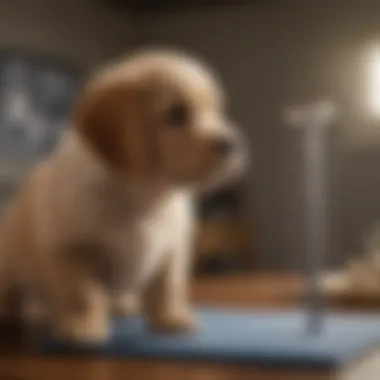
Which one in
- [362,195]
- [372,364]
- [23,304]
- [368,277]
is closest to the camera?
[372,364]

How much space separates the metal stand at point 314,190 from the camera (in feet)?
2.47

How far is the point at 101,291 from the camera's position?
2.33 ft

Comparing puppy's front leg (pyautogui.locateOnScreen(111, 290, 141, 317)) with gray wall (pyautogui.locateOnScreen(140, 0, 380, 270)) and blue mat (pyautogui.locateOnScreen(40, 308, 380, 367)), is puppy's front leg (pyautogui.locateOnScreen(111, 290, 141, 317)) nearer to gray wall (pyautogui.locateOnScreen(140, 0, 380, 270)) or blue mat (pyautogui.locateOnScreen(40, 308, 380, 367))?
blue mat (pyautogui.locateOnScreen(40, 308, 380, 367))

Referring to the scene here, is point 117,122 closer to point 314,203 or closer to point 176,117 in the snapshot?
point 176,117

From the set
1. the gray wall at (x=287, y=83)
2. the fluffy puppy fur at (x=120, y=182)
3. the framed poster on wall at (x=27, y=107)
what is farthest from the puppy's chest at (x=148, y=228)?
the framed poster on wall at (x=27, y=107)

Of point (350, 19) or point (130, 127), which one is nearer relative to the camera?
point (130, 127)

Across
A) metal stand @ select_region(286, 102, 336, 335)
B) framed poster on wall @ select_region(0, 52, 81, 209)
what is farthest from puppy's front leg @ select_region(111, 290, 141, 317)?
framed poster on wall @ select_region(0, 52, 81, 209)

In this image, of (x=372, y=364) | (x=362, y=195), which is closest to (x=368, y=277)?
(x=362, y=195)

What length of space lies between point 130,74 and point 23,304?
19cm

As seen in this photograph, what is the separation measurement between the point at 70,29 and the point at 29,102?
0.48 ft

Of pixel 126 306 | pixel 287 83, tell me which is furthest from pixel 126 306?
pixel 287 83

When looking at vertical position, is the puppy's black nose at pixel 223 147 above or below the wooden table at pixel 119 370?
above

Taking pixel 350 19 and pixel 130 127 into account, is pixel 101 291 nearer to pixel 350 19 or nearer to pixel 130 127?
pixel 130 127

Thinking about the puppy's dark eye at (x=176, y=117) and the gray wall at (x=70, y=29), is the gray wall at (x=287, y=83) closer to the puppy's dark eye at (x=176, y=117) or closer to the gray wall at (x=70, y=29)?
the gray wall at (x=70, y=29)
